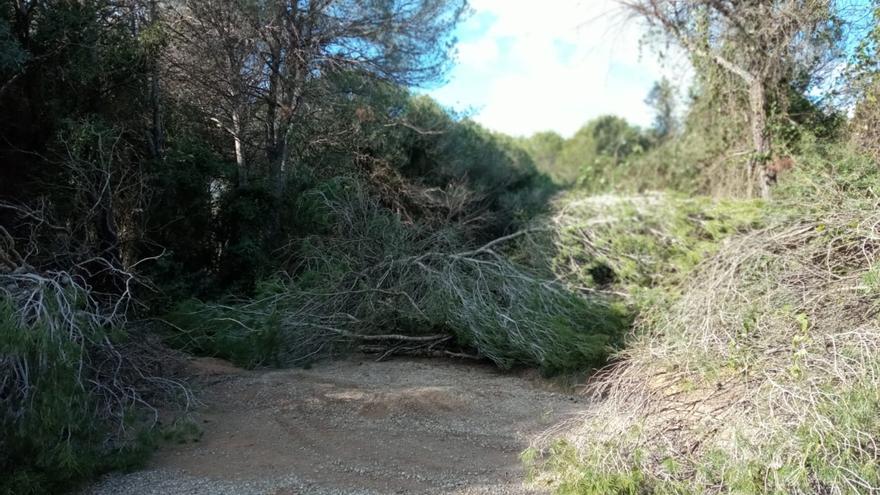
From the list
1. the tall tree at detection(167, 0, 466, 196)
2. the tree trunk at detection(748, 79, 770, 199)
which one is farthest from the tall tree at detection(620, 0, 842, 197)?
the tall tree at detection(167, 0, 466, 196)

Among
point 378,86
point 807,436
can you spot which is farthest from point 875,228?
point 378,86

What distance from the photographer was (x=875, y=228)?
21.3 feet

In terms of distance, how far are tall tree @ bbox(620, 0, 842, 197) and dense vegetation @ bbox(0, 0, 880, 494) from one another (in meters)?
0.06

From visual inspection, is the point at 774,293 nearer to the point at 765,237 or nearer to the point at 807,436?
the point at 765,237

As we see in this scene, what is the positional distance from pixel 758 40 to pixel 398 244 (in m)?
7.65

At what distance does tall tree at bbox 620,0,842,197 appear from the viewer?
10992mm

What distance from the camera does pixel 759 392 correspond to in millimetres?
4516

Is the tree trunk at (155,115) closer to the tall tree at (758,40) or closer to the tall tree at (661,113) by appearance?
the tall tree at (758,40)

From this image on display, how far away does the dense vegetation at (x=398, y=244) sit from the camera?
4500 millimetres

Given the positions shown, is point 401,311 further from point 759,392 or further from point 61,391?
point 759,392

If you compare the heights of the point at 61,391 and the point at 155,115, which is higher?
the point at 155,115

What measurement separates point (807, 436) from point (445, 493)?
7.56 feet

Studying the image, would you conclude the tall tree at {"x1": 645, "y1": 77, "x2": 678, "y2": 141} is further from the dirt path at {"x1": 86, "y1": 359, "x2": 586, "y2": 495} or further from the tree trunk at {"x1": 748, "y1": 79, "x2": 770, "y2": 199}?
the dirt path at {"x1": 86, "y1": 359, "x2": 586, "y2": 495}

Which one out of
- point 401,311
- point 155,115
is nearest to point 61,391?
point 401,311
